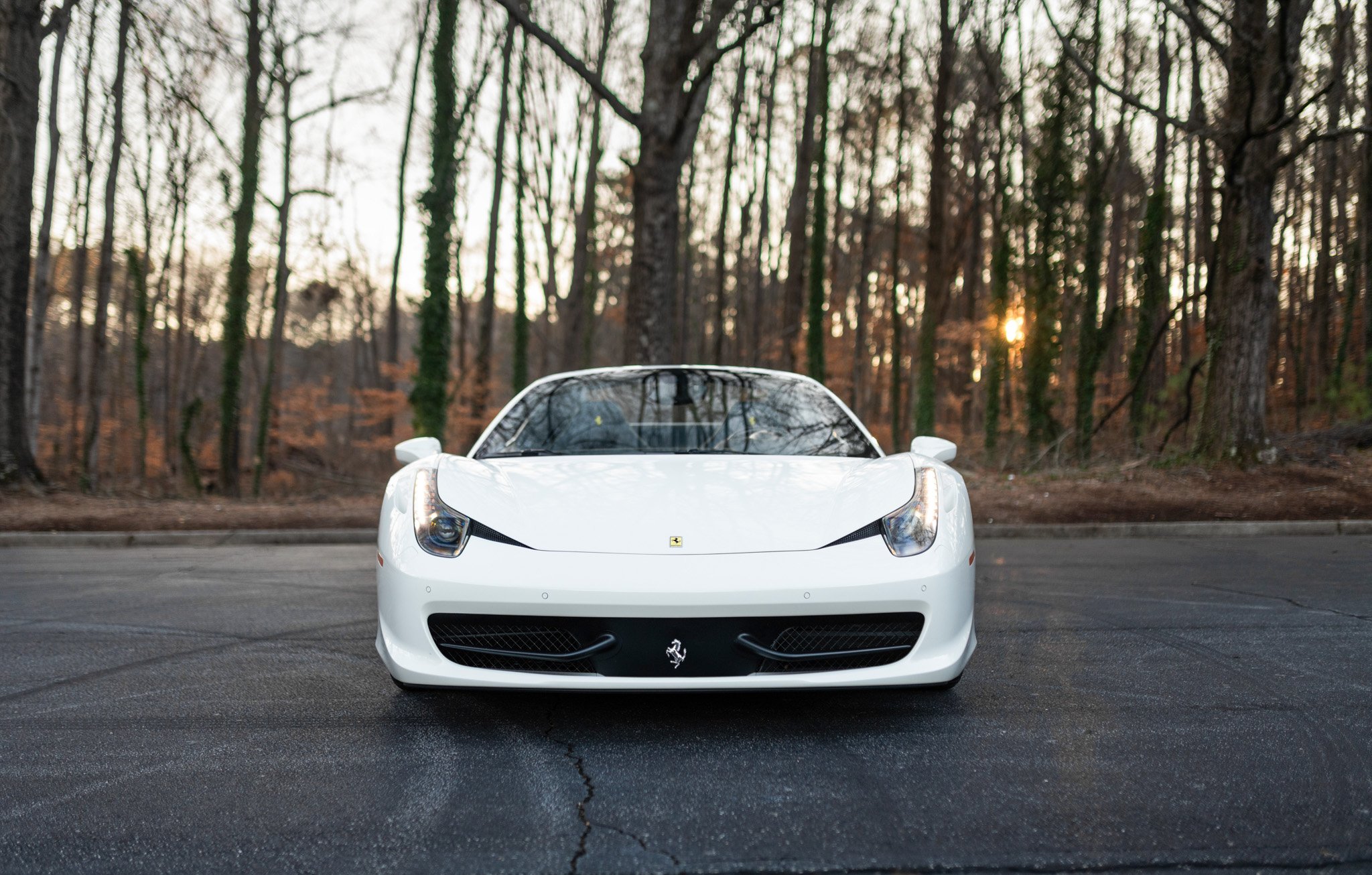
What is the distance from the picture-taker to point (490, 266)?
2444cm

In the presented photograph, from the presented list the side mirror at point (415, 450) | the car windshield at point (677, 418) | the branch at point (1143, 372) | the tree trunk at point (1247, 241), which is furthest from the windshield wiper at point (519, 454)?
the branch at point (1143, 372)

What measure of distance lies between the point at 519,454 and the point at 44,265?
18460mm

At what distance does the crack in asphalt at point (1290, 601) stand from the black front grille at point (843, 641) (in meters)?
3.42

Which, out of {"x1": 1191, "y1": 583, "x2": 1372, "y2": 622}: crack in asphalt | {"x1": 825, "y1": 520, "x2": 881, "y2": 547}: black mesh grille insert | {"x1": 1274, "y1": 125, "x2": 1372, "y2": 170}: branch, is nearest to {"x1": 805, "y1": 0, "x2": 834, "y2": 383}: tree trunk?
{"x1": 1274, "y1": 125, "x2": 1372, "y2": 170}: branch

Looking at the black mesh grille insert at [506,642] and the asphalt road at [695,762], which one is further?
the black mesh grille insert at [506,642]

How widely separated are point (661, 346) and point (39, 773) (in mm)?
8453

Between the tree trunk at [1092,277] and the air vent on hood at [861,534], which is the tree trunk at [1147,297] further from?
the air vent on hood at [861,534]

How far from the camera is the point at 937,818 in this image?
2408mm

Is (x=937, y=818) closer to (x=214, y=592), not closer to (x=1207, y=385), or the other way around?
(x=214, y=592)

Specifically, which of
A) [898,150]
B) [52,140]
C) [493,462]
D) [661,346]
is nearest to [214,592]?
[493,462]

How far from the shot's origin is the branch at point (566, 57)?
394 inches

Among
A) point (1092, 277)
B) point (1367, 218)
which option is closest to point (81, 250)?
point (1092, 277)

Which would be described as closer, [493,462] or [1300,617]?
[493,462]

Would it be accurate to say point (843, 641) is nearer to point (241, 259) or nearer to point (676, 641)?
point (676, 641)
